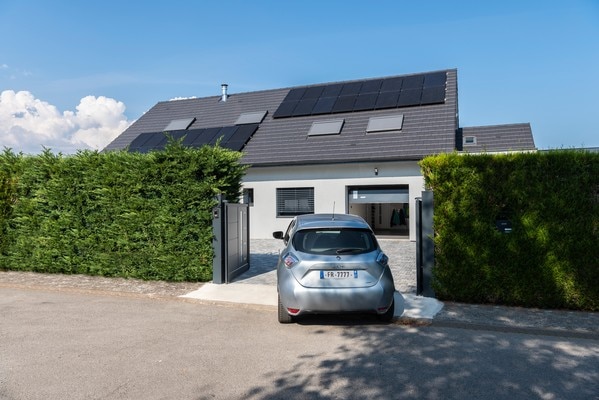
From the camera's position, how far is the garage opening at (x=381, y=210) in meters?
17.3

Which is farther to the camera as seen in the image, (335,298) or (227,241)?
(227,241)

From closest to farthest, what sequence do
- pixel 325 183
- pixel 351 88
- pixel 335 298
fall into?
pixel 335 298
pixel 325 183
pixel 351 88

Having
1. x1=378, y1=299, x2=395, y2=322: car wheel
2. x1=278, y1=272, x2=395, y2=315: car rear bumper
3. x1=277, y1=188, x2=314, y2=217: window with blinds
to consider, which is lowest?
x1=378, y1=299, x2=395, y2=322: car wheel

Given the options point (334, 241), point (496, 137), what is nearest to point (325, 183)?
point (496, 137)

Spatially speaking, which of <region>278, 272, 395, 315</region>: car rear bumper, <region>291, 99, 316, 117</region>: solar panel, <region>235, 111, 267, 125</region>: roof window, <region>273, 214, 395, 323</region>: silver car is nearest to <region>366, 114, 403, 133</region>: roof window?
<region>291, 99, 316, 117</region>: solar panel

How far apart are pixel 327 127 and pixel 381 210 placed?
342 inches

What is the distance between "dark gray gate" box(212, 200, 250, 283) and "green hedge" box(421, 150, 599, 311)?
4321mm

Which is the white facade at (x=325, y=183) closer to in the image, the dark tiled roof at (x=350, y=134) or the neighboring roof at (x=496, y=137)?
the dark tiled roof at (x=350, y=134)

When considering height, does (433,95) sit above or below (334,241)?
above

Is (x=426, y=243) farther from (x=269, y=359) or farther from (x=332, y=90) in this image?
Answer: (x=332, y=90)

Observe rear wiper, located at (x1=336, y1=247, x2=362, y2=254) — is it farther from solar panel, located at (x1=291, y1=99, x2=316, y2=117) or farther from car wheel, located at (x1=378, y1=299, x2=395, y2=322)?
solar panel, located at (x1=291, y1=99, x2=316, y2=117)

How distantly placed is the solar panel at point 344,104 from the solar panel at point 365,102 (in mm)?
249

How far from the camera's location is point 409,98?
1948 centimetres

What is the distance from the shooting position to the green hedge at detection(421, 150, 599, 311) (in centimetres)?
666
